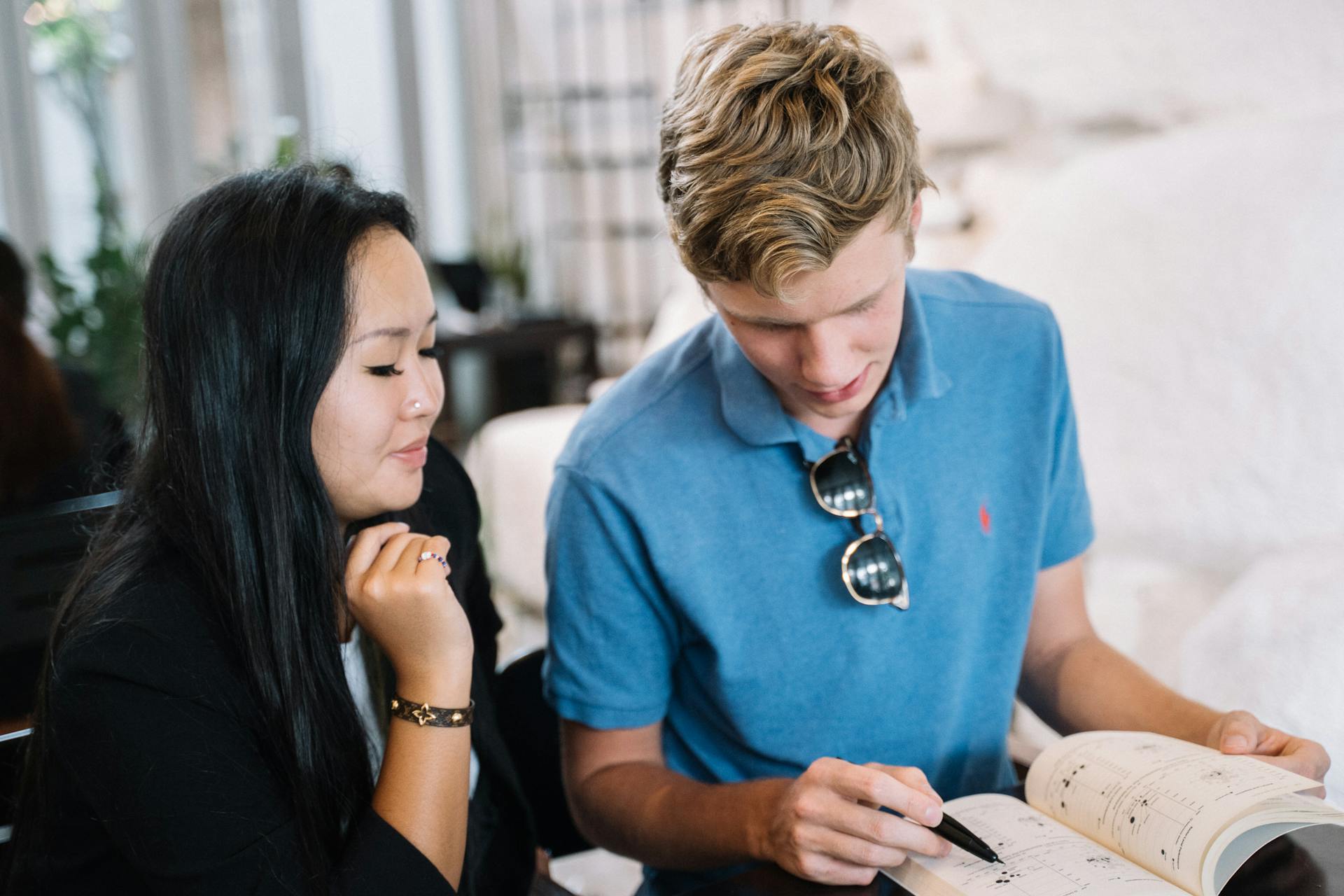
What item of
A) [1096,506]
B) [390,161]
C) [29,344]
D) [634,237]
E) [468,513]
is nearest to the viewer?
[468,513]

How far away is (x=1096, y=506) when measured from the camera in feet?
4.87

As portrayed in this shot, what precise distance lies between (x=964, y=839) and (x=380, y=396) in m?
0.52

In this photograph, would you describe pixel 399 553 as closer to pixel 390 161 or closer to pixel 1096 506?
pixel 1096 506

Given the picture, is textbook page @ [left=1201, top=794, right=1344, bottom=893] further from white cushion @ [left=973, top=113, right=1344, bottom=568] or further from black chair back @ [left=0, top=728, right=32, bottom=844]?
black chair back @ [left=0, top=728, right=32, bottom=844]

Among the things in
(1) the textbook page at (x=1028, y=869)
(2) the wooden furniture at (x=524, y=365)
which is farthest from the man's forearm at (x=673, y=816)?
(2) the wooden furniture at (x=524, y=365)

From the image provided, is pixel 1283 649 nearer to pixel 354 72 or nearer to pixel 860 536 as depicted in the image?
pixel 860 536

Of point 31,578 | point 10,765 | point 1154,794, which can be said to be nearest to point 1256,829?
point 1154,794

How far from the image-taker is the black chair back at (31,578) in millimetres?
1143

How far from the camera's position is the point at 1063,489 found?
111 centimetres

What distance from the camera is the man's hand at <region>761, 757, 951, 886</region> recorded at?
2.38 ft

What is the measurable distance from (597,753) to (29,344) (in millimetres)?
1229

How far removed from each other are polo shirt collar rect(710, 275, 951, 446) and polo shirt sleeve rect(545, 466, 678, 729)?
5.2 inches

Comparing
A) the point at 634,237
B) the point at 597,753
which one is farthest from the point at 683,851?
the point at 634,237

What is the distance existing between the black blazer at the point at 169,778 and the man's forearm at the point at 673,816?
0.19 m
